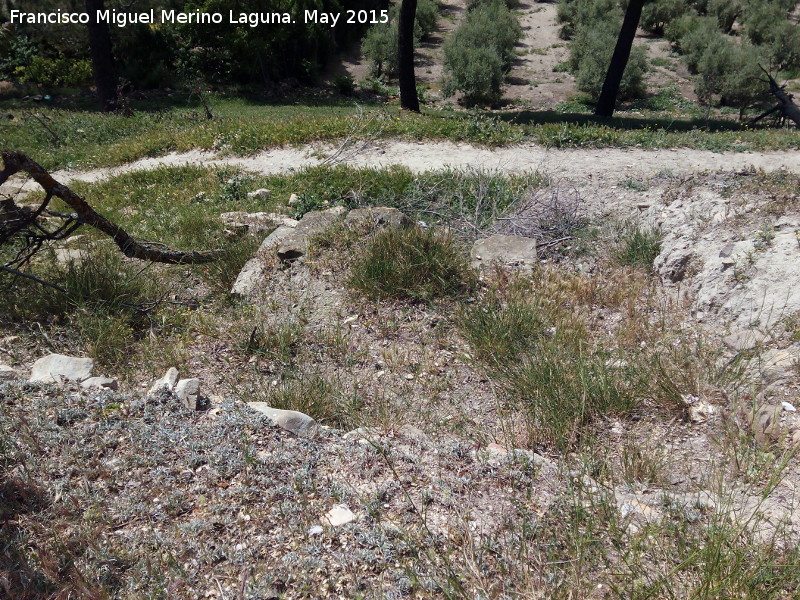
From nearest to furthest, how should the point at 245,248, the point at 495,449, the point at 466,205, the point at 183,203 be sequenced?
the point at 495,449 → the point at 245,248 → the point at 466,205 → the point at 183,203

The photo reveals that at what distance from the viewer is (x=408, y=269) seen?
5520 millimetres

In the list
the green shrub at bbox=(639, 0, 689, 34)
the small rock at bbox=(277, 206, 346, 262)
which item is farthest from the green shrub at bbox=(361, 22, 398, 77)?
the small rock at bbox=(277, 206, 346, 262)

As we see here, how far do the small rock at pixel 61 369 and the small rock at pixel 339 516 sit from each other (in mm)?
1990

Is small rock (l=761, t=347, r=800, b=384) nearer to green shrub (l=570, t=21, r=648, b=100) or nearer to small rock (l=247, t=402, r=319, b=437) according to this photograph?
small rock (l=247, t=402, r=319, b=437)

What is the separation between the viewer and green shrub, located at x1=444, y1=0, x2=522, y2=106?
19625 mm

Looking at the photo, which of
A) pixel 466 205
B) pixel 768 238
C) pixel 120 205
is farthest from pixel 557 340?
pixel 120 205

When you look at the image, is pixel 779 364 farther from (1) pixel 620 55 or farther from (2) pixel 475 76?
(2) pixel 475 76

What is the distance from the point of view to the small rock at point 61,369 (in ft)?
12.3

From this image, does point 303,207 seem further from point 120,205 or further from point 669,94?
point 669,94

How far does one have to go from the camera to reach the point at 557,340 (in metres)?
Answer: 4.74

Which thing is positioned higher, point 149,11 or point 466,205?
point 149,11

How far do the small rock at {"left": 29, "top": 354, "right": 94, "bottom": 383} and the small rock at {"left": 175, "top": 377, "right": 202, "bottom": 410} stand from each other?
682 millimetres

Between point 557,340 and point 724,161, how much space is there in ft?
20.9

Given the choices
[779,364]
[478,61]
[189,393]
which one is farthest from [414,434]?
[478,61]
